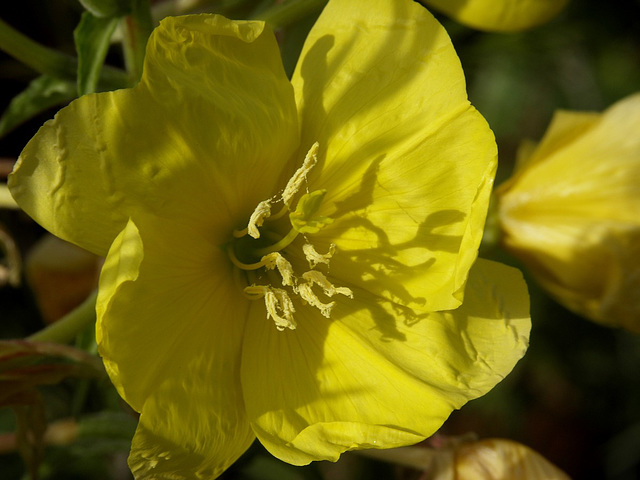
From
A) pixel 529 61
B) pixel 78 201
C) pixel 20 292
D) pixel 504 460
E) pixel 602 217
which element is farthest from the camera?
pixel 529 61

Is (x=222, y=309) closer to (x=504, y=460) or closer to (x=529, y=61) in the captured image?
(x=504, y=460)

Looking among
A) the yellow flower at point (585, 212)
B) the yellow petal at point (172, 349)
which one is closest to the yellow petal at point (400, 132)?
the yellow petal at point (172, 349)

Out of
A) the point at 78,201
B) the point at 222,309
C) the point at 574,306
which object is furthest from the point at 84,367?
the point at 574,306

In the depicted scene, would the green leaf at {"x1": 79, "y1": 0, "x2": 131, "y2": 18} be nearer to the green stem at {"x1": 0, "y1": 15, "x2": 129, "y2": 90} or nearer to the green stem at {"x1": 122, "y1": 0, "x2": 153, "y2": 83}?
the green stem at {"x1": 122, "y1": 0, "x2": 153, "y2": 83}

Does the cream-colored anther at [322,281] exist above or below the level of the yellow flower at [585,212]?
above

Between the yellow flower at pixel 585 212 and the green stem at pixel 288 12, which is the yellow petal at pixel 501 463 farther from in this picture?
the green stem at pixel 288 12

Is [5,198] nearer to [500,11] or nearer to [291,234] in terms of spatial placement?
[291,234]

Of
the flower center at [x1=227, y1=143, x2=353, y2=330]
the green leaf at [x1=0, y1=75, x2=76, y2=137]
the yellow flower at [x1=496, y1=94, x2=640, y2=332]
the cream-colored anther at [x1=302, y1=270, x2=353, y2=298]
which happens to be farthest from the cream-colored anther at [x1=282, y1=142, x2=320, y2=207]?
the yellow flower at [x1=496, y1=94, x2=640, y2=332]

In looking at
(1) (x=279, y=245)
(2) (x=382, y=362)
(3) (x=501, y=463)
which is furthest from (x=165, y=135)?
(3) (x=501, y=463)

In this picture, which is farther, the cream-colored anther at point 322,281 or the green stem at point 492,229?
the green stem at point 492,229
